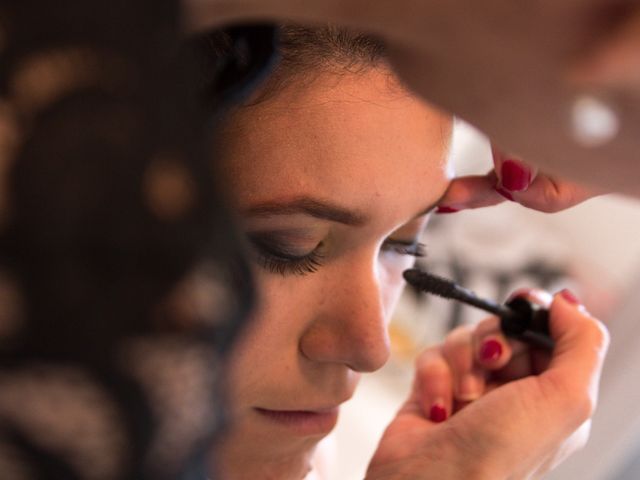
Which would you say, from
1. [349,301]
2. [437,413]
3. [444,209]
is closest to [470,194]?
[444,209]

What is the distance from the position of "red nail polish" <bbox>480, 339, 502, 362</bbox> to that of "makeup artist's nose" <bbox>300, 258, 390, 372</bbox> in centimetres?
19

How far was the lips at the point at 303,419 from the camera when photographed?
66 centimetres

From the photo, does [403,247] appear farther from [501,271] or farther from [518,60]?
[501,271]

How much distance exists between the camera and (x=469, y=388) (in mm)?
785

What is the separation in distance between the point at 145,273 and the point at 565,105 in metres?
0.13

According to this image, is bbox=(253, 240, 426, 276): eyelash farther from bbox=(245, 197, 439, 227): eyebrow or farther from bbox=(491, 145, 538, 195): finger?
bbox=(491, 145, 538, 195): finger

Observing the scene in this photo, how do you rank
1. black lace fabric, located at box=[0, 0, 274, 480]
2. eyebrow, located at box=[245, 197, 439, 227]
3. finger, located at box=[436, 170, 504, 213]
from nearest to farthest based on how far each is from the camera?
black lace fabric, located at box=[0, 0, 274, 480] → eyebrow, located at box=[245, 197, 439, 227] → finger, located at box=[436, 170, 504, 213]

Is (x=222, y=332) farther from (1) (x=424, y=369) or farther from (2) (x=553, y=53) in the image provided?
(1) (x=424, y=369)

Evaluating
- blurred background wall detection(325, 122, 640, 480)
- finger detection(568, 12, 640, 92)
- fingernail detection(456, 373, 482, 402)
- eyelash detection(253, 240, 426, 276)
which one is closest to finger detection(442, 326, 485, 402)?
fingernail detection(456, 373, 482, 402)

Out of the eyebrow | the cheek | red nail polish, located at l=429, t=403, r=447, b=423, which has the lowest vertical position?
red nail polish, located at l=429, t=403, r=447, b=423

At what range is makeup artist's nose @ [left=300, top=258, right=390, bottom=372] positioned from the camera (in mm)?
600

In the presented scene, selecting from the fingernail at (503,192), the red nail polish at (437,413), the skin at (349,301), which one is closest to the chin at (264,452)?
the skin at (349,301)

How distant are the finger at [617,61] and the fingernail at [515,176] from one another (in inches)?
16.3

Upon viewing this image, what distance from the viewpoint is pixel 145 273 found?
22cm
